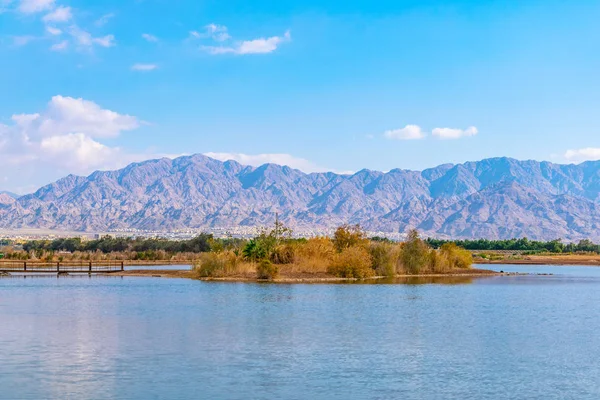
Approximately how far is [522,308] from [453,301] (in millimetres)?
4528

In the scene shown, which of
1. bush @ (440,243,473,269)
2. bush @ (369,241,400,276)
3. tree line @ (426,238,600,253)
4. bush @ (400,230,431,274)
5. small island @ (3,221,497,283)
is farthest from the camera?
tree line @ (426,238,600,253)

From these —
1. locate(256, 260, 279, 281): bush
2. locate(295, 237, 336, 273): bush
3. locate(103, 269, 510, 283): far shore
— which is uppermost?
locate(295, 237, 336, 273): bush

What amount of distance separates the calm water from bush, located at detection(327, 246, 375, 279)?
1788cm

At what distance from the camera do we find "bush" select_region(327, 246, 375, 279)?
6581cm

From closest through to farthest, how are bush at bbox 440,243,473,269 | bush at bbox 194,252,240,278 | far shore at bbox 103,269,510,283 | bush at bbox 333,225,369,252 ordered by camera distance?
far shore at bbox 103,269,510,283
bush at bbox 194,252,240,278
bush at bbox 333,225,369,252
bush at bbox 440,243,473,269

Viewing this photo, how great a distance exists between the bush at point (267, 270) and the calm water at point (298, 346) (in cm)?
1388

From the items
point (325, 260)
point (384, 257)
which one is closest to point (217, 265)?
point (325, 260)

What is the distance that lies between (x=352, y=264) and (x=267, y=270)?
7574 millimetres

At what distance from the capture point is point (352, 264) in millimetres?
65812

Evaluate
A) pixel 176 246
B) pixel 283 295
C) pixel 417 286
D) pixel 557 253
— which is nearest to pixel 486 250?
pixel 557 253

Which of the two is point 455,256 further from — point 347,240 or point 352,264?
point 352,264

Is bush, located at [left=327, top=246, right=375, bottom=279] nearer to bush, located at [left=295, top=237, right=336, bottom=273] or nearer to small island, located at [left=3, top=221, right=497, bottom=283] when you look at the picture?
small island, located at [left=3, top=221, right=497, bottom=283]

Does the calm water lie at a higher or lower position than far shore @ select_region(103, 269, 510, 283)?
lower

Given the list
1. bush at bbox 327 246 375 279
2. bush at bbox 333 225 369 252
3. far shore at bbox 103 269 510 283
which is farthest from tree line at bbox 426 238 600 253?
bush at bbox 327 246 375 279
